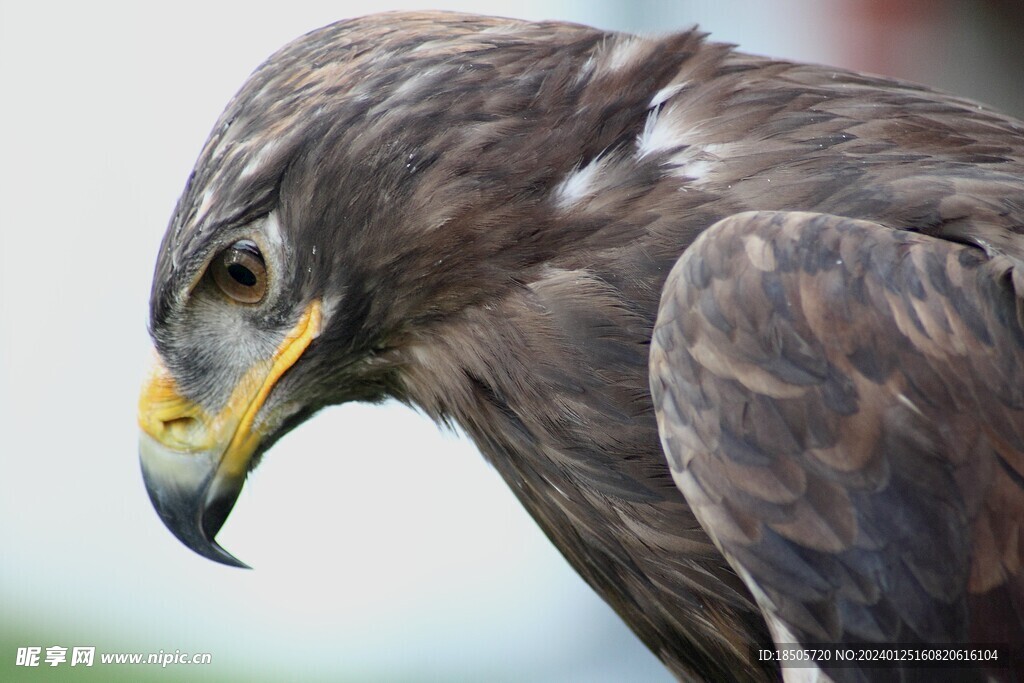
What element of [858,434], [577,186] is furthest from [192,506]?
[858,434]

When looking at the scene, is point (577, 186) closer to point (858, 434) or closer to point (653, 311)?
point (653, 311)

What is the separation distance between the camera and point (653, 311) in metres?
1.98

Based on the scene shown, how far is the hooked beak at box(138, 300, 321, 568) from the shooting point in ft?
7.53

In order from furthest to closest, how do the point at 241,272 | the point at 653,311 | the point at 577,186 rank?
the point at 241,272, the point at 577,186, the point at 653,311

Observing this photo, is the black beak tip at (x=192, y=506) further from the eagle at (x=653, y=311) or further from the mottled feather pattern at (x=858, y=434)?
the mottled feather pattern at (x=858, y=434)

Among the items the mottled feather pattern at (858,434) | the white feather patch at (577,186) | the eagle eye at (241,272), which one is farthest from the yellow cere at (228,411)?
the mottled feather pattern at (858,434)

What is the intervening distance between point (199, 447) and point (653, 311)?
0.90 meters

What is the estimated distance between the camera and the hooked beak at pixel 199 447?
7.53 ft

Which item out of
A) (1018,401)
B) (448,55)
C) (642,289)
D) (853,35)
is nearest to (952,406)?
(1018,401)

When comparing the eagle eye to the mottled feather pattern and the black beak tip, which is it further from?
the mottled feather pattern

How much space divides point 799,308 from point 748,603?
0.50 metres

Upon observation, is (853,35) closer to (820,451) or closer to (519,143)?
(519,143)

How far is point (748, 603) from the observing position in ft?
6.42

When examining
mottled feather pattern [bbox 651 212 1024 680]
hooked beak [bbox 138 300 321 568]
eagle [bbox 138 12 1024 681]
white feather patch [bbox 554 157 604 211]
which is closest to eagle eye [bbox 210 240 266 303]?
eagle [bbox 138 12 1024 681]
